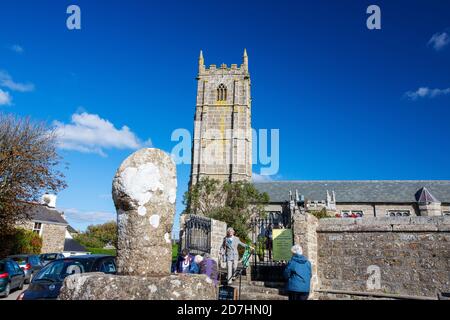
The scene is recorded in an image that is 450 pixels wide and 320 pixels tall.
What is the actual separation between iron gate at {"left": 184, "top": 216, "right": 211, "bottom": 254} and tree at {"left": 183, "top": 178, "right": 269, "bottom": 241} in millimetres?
16875

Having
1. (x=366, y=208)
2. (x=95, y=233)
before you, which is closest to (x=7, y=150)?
(x=366, y=208)

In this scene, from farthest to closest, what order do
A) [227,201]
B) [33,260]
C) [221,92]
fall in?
[221,92]
[227,201]
[33,260]

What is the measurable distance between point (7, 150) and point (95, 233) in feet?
185

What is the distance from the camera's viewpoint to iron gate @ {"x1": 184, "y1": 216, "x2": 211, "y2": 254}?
12688 millimetres

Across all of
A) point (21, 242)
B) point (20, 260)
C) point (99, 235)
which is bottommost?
point (20, 260)

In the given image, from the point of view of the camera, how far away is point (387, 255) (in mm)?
8602

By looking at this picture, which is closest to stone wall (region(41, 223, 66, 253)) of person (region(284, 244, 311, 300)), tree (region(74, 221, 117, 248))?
tree (region(74, 221, 117, 248))

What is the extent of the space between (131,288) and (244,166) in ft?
120

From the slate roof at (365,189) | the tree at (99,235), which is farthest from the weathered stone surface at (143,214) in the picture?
the tree at (99,235)

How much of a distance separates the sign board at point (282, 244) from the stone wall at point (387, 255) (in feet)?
3.11

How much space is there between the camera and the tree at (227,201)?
3056 centimetres

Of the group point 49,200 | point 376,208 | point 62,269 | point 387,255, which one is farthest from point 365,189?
point 62,269

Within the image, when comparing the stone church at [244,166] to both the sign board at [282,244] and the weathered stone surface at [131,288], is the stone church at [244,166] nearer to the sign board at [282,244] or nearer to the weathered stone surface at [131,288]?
the sign board at [282,244]

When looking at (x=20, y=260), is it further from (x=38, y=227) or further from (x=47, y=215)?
(x=47, y=215)
